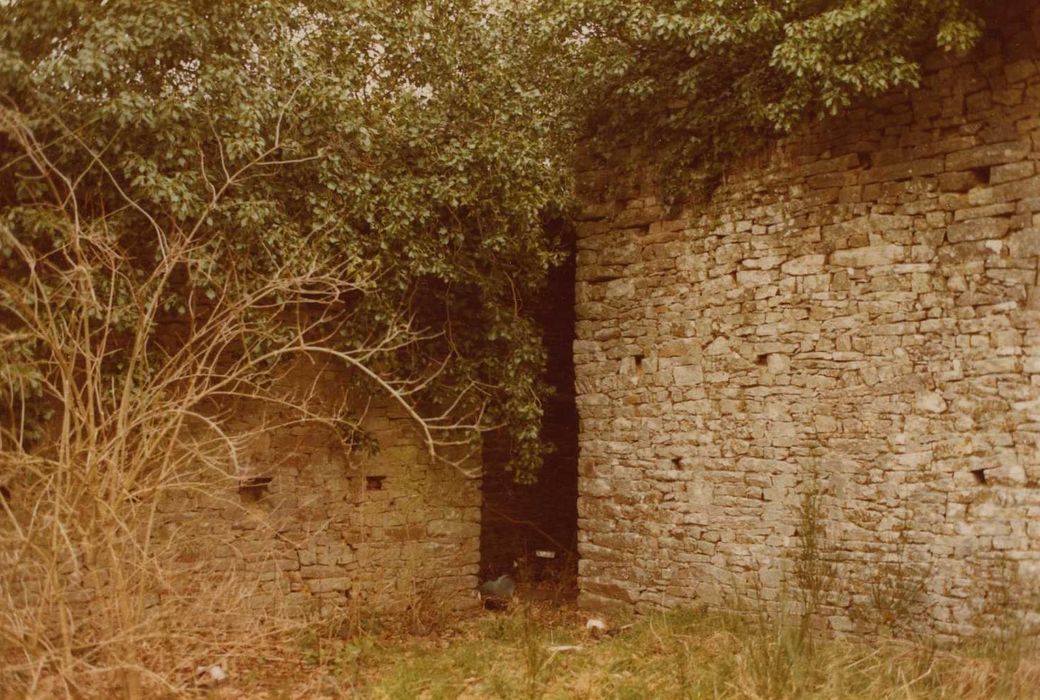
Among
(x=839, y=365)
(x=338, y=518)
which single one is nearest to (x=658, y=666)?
(x=839, y=365)

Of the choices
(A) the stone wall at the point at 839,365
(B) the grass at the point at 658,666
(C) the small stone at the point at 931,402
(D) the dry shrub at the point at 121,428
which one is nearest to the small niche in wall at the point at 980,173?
(A) the stone wall at the point at 839,365

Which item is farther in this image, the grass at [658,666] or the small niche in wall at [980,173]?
the small niche in wall at [980,173]

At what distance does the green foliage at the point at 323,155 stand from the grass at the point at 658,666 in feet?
5.84

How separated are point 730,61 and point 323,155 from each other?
3060 mm

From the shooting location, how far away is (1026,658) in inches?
195

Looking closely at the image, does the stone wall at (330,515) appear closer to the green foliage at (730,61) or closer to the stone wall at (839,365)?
the stone wall at (839,365)

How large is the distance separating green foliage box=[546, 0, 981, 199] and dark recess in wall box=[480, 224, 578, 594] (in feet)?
7.21

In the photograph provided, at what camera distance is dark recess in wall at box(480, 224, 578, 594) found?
9.16 m

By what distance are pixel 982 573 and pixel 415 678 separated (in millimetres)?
3570

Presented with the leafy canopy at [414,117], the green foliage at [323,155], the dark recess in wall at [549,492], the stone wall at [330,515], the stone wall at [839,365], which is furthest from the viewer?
the dark recess in wall at [549,492]

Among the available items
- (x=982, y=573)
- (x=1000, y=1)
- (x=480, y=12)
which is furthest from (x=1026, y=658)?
(x=480, y=12)

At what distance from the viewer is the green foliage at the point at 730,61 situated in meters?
5.56

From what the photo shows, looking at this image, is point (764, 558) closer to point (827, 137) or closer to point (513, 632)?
point (513, 632)

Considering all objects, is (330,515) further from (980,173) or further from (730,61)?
(980,173)
